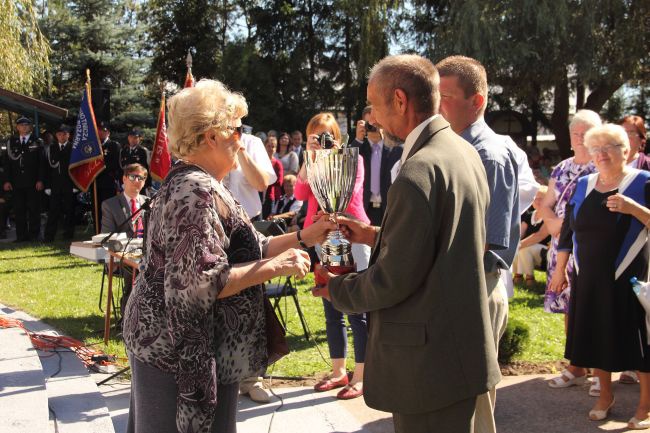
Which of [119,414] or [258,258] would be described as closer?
[258,258]

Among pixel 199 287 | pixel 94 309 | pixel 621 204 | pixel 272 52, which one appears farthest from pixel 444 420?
pixel 272 52

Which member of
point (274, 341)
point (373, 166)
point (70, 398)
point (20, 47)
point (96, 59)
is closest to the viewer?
point (274, 341)

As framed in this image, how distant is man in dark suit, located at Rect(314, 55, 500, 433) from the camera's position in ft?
7.85

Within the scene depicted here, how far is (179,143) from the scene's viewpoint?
2672 mm

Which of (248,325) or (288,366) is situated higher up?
(248,325)

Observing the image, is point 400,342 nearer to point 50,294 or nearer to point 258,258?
point 258,258

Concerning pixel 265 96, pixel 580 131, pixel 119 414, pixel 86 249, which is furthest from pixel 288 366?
pixel 265 96

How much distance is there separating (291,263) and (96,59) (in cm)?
2293

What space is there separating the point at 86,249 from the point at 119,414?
2.11m

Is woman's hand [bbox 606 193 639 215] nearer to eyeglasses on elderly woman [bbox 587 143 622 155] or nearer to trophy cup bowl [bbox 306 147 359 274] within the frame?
eyeglasses on elderly woman [bbox 587 143 622 155]

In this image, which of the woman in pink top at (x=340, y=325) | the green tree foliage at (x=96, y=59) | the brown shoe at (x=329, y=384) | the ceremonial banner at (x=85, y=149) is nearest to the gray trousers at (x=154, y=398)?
the woman in pink top at (x=340, y=325)

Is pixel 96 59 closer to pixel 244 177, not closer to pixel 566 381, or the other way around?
pixel 244 177

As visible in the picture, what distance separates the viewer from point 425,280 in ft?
8.01

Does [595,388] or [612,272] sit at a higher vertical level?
[612,272]
